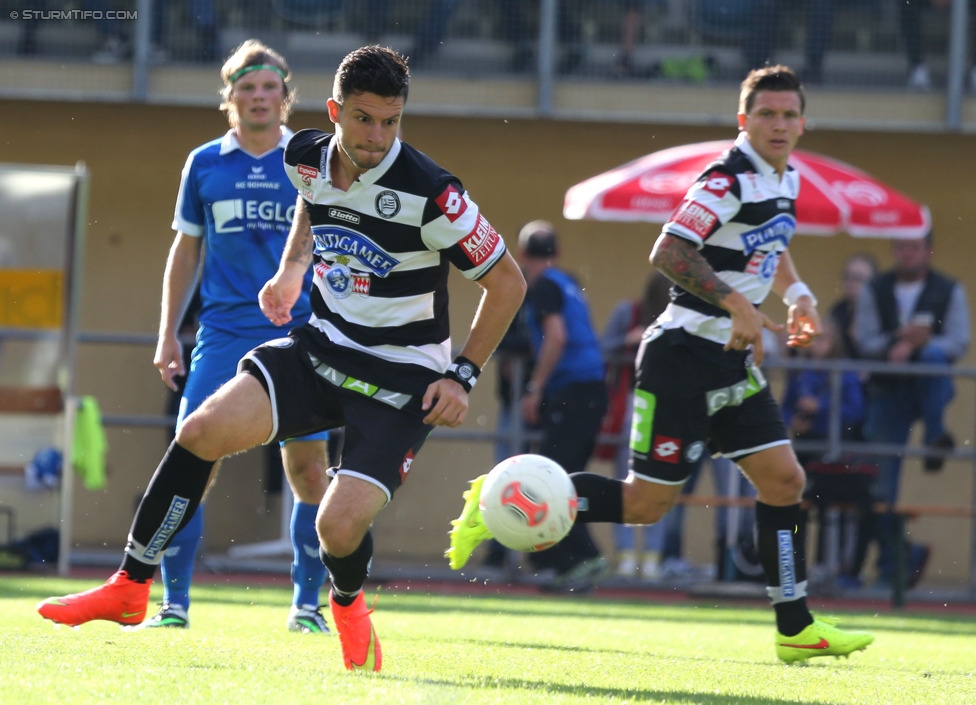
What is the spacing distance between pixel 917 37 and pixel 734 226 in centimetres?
833

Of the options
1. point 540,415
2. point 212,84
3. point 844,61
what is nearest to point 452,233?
point 540,415

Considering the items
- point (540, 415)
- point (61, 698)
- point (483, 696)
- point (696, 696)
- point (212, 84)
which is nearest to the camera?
point (61, 698)

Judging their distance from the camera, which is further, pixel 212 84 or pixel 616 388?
pixel 212 84

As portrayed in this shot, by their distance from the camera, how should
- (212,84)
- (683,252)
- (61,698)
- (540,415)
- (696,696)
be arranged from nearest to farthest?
(61,698) < (696,696) < (683,252) < (540,415) < (212,84)

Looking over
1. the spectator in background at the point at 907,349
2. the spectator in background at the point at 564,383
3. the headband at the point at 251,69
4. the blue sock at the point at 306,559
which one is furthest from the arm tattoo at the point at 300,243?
the spectator in background at the point at 907,349

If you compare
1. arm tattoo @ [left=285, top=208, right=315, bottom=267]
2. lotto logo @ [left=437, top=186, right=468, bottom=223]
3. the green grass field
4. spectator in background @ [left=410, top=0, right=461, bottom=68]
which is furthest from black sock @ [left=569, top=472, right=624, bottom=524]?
spectator in background @ [left=410, top=0, right=461, bottom=68]

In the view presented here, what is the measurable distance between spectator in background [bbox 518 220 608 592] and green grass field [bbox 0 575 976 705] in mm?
1567

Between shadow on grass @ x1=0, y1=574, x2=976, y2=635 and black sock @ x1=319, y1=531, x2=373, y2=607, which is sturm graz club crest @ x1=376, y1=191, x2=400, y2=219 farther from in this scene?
shadow on grass @ x1=0, y1=574, x2=976, y2=635

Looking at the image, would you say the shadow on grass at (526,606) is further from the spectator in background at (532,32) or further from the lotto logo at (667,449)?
the spectator in background at (532,32)

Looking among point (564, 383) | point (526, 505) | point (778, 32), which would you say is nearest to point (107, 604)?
point (526, 505)

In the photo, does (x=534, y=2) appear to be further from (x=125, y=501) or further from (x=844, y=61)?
(x=125, y=501)

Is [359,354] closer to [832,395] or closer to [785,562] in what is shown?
[785,562]

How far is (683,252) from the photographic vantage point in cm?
626

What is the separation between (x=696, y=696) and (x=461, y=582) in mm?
6439
